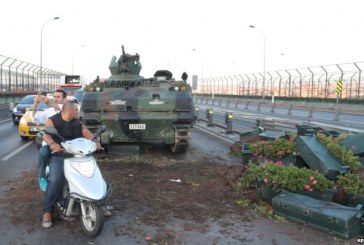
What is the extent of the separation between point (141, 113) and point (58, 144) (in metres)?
5.74

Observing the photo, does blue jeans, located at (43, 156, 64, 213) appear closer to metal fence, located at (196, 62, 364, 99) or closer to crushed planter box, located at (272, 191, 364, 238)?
crushed planter box, located at (272, 191, 364, 238)

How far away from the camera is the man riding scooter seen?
4957mm

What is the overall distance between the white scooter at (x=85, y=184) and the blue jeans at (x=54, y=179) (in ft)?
0.53

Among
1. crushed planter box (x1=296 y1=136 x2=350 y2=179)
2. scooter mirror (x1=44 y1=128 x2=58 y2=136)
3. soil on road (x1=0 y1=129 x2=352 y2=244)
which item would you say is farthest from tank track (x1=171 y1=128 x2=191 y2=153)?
scooter mirror (x1=44 y1=128 x2=58 y2=136)

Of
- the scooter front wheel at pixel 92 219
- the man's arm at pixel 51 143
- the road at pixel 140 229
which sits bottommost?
the road at pixel 140 229

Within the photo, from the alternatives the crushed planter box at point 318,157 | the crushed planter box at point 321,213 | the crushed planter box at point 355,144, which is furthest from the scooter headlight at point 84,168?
the crushed planter box at point 355,144

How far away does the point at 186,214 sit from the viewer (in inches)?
226

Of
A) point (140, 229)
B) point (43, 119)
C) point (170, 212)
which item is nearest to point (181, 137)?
point (43, 119)

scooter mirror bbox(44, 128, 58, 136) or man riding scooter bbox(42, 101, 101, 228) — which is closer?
scooter mirror bbox(44, 128, 58, 136)

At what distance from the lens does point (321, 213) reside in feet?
16.3

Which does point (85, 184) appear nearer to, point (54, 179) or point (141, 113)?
point (54, 179)

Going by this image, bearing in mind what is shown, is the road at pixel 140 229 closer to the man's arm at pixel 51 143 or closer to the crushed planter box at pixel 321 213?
the crushed planter box at pixel 321 213

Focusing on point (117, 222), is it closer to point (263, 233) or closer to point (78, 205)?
point (78, 205)

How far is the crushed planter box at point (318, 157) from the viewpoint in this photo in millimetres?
6282
